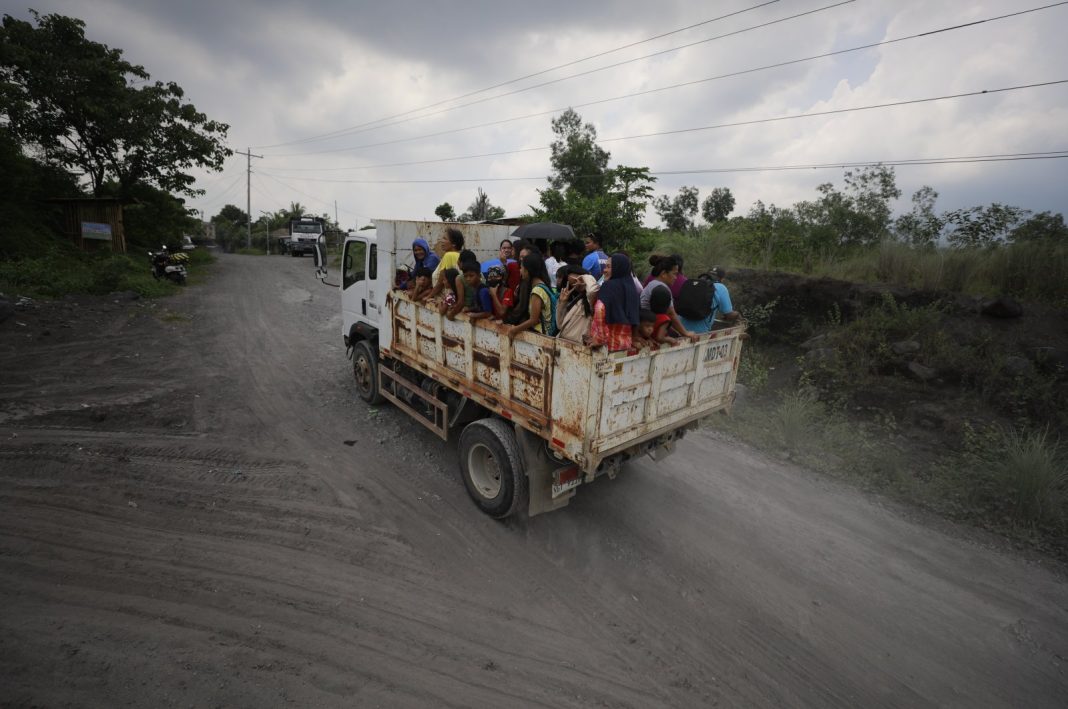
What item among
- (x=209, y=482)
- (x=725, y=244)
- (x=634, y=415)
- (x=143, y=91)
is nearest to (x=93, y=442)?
(x=209, y=482)

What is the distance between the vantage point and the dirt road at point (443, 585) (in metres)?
2.81

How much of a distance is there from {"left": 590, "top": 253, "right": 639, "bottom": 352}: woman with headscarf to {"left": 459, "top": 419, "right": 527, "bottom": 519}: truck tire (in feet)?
4.23

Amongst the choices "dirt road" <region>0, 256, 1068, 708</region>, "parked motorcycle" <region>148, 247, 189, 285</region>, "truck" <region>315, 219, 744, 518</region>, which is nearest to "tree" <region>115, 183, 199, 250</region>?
"parked motorcycle" <region>148, 247, 189, 285</region>

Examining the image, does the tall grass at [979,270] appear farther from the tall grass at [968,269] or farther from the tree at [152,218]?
the tree at [152,218]

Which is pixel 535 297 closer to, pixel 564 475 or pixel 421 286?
pixel 564 475

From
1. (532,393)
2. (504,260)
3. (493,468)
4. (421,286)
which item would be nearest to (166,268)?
(421,286)

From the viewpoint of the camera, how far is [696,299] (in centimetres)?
471

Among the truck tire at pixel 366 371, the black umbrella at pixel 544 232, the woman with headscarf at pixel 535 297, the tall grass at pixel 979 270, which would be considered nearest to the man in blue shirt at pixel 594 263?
the black umbrella at pixel 544 232

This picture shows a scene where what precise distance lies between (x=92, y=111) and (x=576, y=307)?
69.1ft

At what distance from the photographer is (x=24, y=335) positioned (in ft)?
26.3

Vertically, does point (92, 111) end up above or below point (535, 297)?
above

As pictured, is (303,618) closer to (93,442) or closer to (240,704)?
(240,704)

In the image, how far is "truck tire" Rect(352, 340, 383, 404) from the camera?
6383 mm

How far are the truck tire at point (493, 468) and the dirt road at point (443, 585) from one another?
214mm
